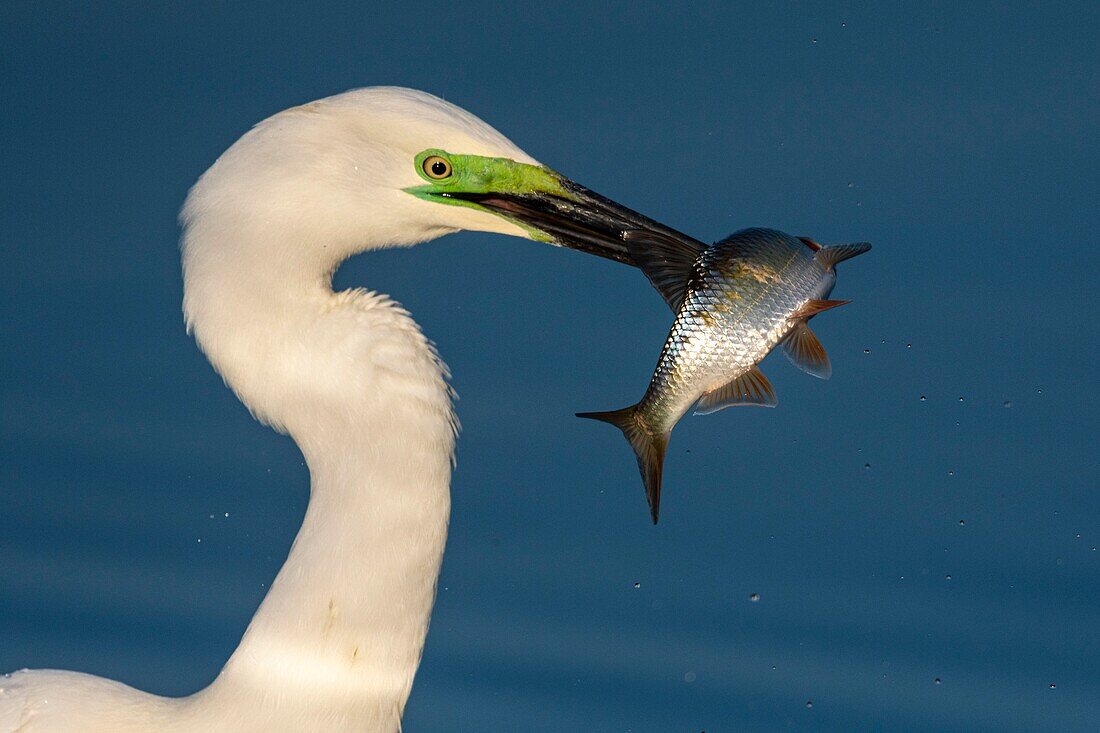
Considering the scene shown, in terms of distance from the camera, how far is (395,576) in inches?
89.4

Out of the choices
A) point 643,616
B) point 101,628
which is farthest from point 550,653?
point 101,628

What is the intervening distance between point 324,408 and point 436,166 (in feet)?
1.51

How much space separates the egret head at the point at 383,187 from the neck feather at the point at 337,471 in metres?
0.08

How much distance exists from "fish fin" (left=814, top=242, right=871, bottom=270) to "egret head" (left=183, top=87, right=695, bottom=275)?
300 millimetres

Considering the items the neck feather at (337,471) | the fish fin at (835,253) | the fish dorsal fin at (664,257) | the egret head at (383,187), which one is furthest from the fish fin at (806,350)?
the neck feather at (337,471)

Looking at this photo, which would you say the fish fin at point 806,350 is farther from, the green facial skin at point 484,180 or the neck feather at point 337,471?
the neck feather at point 337,471

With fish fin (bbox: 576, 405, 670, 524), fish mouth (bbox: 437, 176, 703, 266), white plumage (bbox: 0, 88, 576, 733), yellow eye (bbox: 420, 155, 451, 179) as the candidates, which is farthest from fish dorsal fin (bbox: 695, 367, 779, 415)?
yellow eye (bbox: 420, 155, 451, 179)

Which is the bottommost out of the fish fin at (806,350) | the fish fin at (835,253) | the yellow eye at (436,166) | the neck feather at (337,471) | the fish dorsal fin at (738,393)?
the neck feather at (337,471)

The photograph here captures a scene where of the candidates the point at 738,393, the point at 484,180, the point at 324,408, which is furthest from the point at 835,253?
the point at 324,408

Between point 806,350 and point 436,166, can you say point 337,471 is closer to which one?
point 436,166

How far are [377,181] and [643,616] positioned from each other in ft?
6.70

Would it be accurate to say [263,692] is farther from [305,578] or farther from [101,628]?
[101,628]

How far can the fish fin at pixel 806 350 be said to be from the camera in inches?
92.7

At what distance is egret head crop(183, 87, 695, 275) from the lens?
2.30 metres
